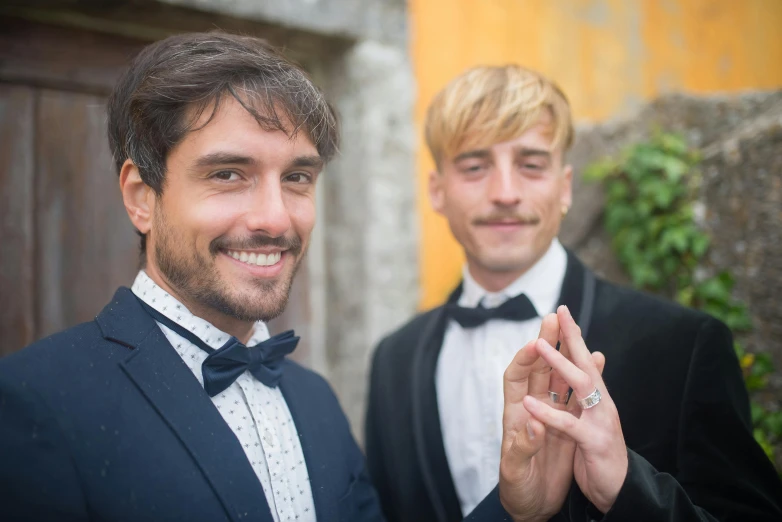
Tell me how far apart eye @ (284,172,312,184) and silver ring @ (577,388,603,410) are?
95cm

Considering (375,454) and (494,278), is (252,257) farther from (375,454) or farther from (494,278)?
(375,454)

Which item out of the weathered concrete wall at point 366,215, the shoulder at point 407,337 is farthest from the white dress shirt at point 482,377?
the weathered concrete wall at point 366,215

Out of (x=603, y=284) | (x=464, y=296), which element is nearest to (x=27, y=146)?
(x=464, y=296)

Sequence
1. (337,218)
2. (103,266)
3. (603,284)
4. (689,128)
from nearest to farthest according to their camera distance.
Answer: (603,284) < (103,266) < (337,218) < (689,128)

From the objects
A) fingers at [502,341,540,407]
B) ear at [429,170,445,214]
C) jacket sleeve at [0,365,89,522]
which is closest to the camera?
jacket sleeve at [0,365,89,522]

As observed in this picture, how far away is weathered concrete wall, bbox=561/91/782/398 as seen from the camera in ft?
Answer: 9.18

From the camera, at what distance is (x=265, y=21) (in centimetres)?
275

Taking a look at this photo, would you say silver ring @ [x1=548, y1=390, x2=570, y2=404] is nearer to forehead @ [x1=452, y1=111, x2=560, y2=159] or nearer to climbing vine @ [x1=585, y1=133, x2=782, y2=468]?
forehead @ [x1=452, y1=111, x2=560, y2=159]

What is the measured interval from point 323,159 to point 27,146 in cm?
141

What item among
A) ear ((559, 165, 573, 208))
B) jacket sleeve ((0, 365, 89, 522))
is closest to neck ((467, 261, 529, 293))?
ear ((559, 165, 573, 208))

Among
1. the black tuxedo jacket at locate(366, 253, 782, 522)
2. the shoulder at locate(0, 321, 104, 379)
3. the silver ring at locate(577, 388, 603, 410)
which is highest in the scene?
the shoulder at locate(0, 321, 104, 379)

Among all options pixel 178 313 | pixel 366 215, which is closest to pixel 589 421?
pixel 178 313

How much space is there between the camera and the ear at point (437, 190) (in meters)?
2.42

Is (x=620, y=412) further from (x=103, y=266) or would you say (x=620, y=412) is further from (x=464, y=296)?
(x=103, y=266)
